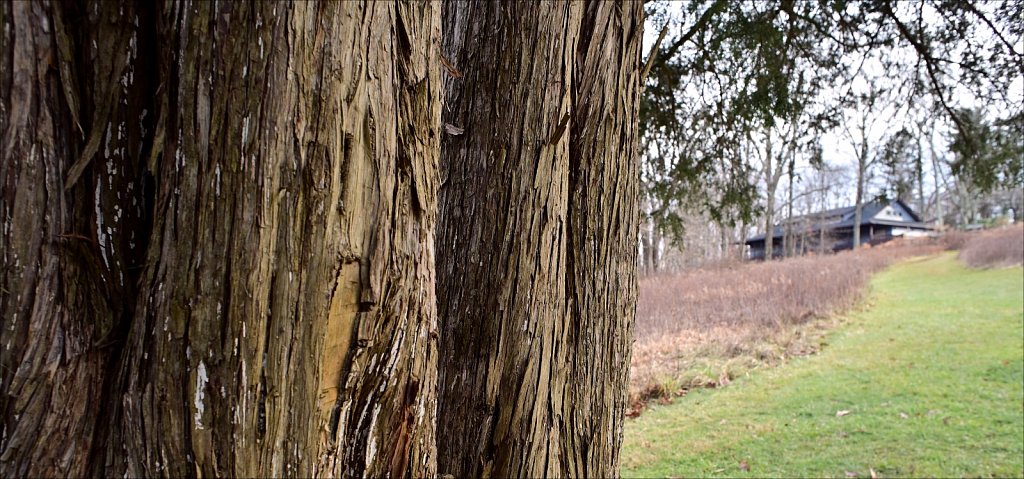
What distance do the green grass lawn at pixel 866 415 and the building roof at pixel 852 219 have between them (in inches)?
1102

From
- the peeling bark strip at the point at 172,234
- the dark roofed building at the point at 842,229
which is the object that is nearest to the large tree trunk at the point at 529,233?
the peeling bark strip at the point at 172,234

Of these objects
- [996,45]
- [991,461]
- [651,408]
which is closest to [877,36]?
[996,45]

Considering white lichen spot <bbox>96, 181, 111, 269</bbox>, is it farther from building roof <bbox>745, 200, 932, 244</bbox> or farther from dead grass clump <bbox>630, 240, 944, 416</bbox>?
building roof <bbox>745, 200, 932, 244</bbox>

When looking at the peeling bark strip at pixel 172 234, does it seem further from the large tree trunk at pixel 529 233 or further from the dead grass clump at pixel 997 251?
the dead grass clump at pixel 997 251

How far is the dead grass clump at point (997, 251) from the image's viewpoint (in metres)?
19.3

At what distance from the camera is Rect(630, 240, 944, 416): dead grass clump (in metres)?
9.29

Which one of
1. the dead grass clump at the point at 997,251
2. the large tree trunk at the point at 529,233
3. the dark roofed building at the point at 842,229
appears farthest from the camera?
the dark roofed building at the point at 842,229

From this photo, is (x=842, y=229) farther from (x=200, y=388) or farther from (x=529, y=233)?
(x=200, y=388)

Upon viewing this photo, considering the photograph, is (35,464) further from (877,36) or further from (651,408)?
(651,408)

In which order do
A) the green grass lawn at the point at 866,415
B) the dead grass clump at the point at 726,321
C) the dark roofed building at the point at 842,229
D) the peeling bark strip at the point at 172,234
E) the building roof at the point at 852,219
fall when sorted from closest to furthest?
the peeling bark strip at the point at 172,234, the green grass lawn at the point at 866,415, the dead grass clump at the point at 726,321, the dark roofed building at the point at 842,229, the building roof at the point at 852,219

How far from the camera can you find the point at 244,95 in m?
0.92

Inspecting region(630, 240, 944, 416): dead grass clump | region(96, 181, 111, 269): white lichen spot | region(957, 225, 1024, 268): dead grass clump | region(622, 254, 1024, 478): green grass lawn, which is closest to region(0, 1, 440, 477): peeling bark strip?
region(96, 181, 111, 269): white lichen spot


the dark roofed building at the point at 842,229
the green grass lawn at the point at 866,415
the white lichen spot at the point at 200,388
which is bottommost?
the green grass lawn at the point at 866,415

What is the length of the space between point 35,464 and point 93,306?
25 cm
